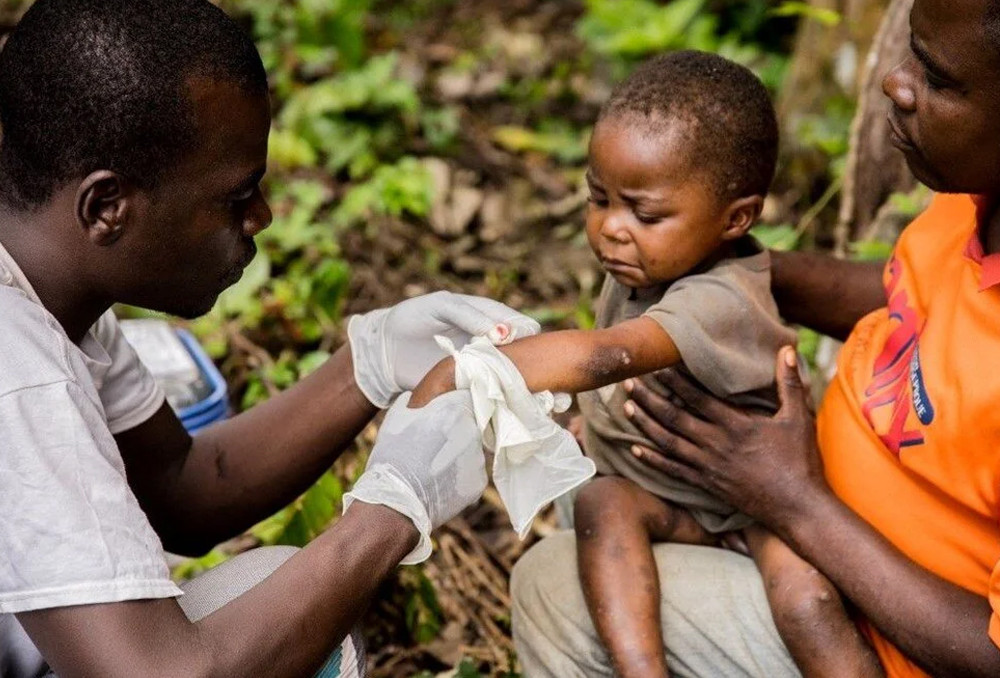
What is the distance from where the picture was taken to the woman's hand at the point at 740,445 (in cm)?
211

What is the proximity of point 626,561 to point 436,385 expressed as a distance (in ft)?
1.61

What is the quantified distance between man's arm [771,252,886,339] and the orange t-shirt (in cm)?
22

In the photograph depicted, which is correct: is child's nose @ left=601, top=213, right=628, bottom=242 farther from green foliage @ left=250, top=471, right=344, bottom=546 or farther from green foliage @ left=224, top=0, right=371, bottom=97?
green foliage @ left=224, top=0, right=371, bottom=97

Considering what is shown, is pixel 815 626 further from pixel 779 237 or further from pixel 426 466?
pixel 779 237

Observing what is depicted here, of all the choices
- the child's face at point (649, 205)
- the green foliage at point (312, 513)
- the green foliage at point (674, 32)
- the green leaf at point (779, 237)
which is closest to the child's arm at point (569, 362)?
the child's face at point (649, 205)

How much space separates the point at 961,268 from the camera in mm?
2051

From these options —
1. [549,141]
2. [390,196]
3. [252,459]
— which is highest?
[252,459]

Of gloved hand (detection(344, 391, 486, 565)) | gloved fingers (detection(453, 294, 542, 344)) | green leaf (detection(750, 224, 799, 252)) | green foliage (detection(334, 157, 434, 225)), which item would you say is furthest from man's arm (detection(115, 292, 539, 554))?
green foliage (detection(334, 157, 434, 225))

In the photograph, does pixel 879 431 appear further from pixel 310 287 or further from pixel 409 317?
pixel 310 287

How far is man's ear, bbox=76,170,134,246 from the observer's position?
5.68 ft

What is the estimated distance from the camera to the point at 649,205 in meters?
2.20

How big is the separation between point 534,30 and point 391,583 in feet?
13.2

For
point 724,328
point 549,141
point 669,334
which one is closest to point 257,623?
point 669,334

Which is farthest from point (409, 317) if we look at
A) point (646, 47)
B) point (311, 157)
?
point (646, 47)
